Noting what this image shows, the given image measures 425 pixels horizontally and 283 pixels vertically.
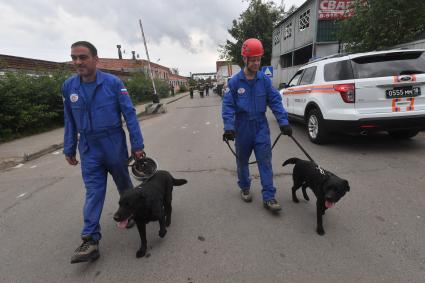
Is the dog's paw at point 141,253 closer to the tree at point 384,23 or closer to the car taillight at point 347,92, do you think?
the car taillight at point 347,92

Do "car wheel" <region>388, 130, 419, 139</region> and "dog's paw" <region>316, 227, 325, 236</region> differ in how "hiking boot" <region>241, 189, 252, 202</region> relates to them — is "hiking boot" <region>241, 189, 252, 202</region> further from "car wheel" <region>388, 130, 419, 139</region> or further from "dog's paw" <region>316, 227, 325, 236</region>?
"car wheel" <region>388, 130, 419, 139</region>

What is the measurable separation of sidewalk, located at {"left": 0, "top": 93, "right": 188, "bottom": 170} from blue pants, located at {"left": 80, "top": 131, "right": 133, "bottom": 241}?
16.9 feet

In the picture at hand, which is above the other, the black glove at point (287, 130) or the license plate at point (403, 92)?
the license plate at point (403, 92)

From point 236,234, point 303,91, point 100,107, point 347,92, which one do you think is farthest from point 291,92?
point 100,107

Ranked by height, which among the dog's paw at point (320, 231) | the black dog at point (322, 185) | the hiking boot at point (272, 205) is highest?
the black dog at point (322, 185)

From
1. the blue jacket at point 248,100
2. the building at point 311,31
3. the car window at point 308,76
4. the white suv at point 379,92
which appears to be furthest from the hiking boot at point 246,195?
the building at point 311,31

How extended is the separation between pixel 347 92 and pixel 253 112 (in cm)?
266

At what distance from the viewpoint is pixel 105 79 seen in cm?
259

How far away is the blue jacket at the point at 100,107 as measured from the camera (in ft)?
8.31

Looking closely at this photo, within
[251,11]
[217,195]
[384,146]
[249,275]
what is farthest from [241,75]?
[251,11]

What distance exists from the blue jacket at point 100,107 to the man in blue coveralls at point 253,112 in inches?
45.6

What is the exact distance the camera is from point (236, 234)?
2900 millimetres

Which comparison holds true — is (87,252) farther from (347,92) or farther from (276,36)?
(276,36)

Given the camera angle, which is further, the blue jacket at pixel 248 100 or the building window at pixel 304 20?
the building window at pixel 304 20
